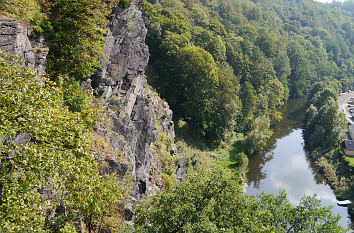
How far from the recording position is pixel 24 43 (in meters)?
16.9

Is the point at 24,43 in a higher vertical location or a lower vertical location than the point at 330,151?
higher

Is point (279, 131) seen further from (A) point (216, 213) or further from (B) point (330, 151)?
(A) point (216, 213)

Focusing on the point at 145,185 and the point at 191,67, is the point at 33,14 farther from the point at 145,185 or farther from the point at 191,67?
the point at 191,67

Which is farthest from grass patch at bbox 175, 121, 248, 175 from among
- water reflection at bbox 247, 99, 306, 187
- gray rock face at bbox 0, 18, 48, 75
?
gray rock face at bbox 0, 18, 48, 75

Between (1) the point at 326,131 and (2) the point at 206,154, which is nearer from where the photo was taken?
(2) the point at 206,154

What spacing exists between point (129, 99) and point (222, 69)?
30.5 meters

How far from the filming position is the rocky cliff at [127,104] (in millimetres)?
18547

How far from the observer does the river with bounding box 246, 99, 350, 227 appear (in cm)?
4184

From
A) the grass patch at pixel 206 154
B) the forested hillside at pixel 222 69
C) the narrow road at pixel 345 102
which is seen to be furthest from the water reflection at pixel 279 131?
the narrow road at pixel 345 102

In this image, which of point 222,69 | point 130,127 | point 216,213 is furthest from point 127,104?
point 222,69

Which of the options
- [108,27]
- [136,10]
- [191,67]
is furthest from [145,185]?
[191,67]

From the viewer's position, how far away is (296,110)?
79.5 meters

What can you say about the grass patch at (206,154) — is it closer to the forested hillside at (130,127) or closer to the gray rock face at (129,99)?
the forested hillside at (130,127)

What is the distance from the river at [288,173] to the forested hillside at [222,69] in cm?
337
